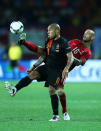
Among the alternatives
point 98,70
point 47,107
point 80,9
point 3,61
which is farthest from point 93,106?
point 80,9

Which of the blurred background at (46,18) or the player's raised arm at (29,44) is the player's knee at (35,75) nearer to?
the player's raised arm at (29,44)

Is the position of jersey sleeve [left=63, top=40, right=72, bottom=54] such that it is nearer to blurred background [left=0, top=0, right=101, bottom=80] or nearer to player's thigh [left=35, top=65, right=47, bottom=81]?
player's thigh [left=35, top=65, right=47, bottom=81]

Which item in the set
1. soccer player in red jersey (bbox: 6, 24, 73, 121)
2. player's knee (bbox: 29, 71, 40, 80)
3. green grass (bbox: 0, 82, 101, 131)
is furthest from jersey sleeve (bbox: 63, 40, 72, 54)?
green grass (bbox: 0, 82, 101, 131)

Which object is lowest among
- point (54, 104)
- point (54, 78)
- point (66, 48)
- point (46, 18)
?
point (54, 104)

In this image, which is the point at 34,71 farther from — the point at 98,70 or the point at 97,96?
the point at 98,70

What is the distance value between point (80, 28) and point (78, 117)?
56.9 ft

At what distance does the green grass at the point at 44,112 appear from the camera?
28.6ft

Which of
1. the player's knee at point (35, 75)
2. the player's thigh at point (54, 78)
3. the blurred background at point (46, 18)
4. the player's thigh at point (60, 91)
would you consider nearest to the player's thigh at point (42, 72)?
the player's knee at point (35, 75)

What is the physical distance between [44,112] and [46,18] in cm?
1841

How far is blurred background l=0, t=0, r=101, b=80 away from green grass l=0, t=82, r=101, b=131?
9.43m

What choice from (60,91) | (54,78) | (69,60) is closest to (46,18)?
(60,91)

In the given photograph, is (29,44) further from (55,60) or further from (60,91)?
(60,91)

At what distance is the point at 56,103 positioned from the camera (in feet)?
31.9

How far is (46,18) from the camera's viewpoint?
29.3 meters
